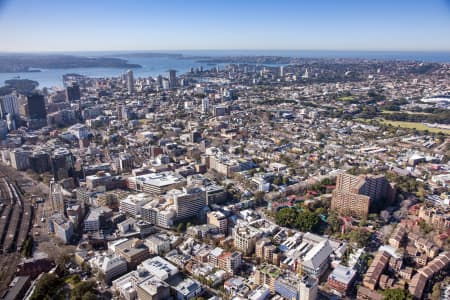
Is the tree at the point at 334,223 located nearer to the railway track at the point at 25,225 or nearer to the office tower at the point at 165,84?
the railway track at the point at 25,225

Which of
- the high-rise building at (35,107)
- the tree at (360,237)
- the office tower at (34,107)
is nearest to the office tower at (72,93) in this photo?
the office tower at (34,107)

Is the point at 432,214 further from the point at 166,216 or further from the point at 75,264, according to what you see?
the point at 75,264

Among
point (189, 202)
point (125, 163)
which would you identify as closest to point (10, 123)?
point (125, 163)

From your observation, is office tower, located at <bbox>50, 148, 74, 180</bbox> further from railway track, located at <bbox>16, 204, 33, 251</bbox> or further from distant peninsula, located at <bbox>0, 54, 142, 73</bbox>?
distant peninsula, located at <bbox>0, 54, 142, 73</bbox>

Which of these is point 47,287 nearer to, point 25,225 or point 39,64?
point 25,225

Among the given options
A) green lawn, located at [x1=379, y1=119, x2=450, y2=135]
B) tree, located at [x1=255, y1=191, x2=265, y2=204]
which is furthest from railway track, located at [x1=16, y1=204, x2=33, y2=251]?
green lawn, located at [x1=379, y1=119, x2=450, y2=135]

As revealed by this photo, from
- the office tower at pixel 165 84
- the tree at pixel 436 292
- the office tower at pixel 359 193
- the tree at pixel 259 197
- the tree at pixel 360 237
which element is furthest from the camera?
the office tower at pixel 165 84
